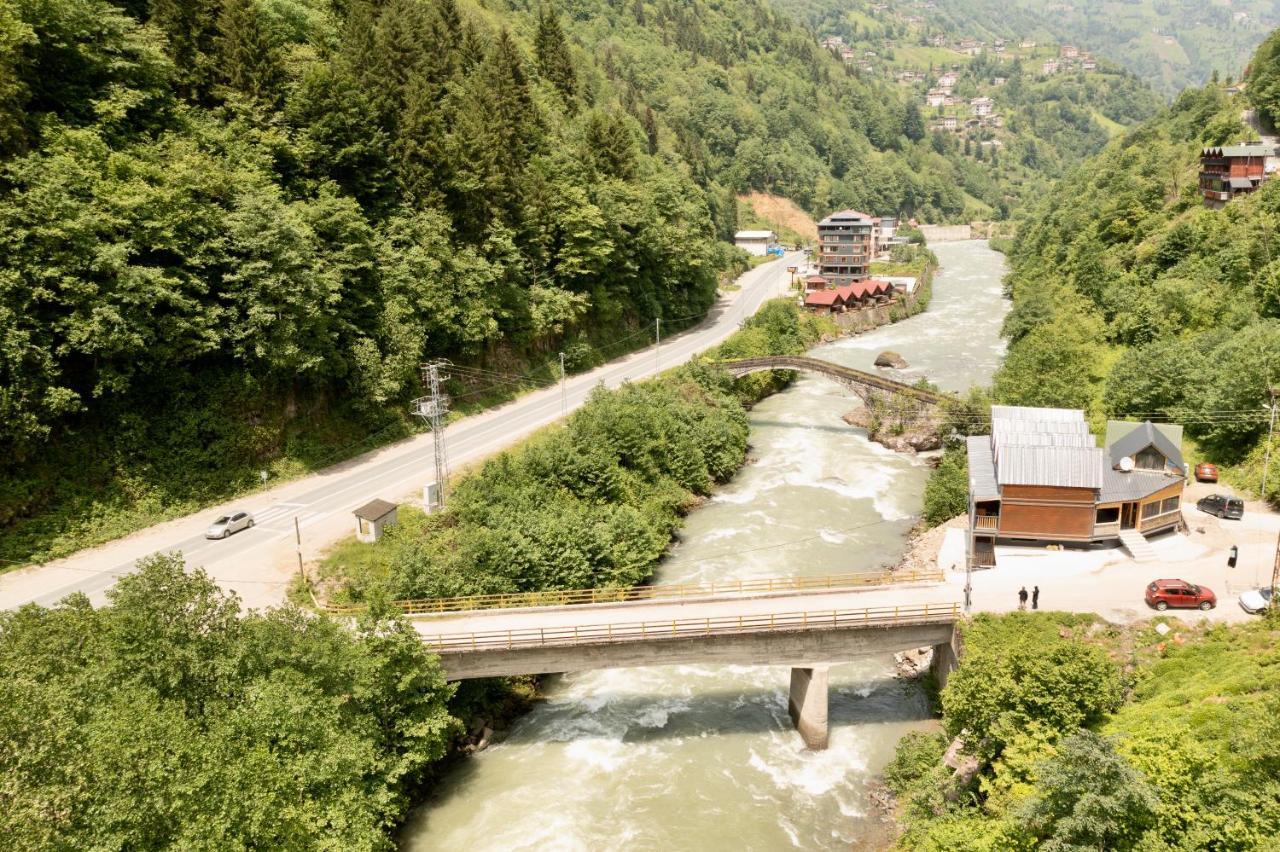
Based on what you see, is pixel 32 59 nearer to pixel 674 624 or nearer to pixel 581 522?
pixel 581 522

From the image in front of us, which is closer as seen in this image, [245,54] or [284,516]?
[284,516]

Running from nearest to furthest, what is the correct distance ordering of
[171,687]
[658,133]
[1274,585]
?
1. [171,687]
2. [1274,585]
3. [658,133]

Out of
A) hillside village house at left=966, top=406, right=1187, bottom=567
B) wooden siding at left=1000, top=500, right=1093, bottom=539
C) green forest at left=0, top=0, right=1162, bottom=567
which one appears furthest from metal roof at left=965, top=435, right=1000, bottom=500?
green forest at left=0, top=0, right=1162, bottom=567

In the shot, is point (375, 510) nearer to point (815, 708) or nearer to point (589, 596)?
point (589, 596)

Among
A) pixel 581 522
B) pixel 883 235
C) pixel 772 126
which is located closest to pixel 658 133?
pixel 883 235

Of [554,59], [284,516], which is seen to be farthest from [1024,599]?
[554,59]
